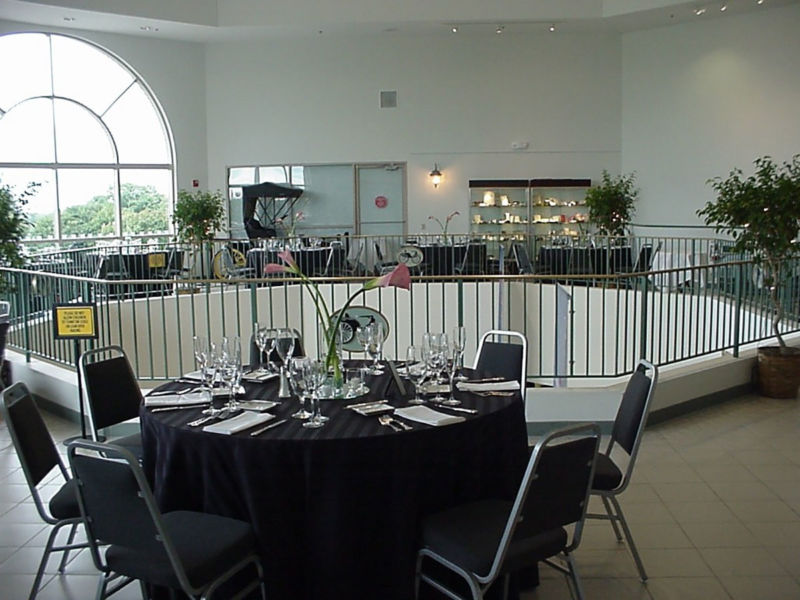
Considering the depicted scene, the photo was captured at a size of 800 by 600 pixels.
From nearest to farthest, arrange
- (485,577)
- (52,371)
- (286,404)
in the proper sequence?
(485,577), (286,404), (52,371)

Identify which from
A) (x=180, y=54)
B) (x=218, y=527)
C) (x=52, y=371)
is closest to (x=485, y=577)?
(x=218, y=527)

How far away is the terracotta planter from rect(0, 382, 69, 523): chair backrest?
17.7 feet

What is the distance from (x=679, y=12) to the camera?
13.3 metres

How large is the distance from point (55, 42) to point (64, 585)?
1206 cm

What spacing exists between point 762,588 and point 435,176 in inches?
488

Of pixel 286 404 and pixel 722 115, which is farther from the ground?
pixel 722 115

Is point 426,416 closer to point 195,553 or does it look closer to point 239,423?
point 239,423

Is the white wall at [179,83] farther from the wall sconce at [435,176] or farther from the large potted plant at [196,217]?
the wall sconce at [435,176]

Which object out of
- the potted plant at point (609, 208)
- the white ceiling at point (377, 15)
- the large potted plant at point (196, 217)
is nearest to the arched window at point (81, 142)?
the white ceiling at point (377, 15)

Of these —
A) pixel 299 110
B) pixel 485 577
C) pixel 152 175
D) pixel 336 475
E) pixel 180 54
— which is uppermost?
pixel 180 54

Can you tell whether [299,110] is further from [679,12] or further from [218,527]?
[218,527]

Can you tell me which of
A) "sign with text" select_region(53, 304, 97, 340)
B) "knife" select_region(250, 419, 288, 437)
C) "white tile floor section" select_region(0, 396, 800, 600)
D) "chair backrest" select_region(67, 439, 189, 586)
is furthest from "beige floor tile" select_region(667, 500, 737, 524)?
"sign with text" select_region(53, 304, 97, 340)

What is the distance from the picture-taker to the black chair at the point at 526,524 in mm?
2461

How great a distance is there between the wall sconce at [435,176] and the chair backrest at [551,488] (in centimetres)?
1274
